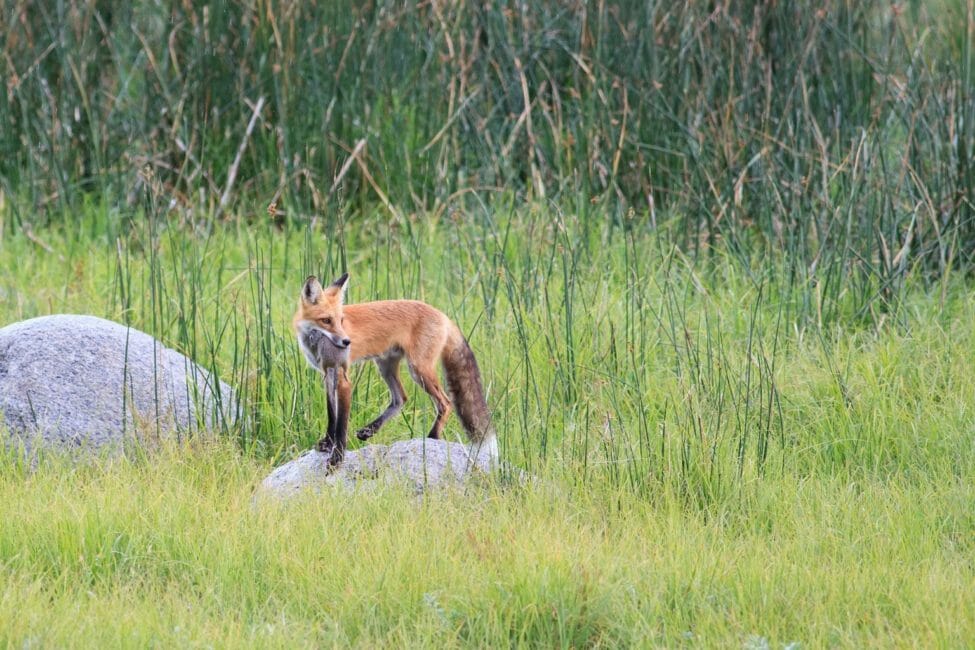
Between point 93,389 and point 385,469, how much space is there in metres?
1.36

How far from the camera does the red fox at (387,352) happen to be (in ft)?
13.8

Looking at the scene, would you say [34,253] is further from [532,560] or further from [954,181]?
[954,181]

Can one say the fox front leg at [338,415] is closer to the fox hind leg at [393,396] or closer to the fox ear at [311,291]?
the fox hind leg at [393,396]

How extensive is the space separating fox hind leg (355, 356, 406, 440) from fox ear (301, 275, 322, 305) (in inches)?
18.7

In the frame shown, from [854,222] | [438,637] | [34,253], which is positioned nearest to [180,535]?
[438,637]

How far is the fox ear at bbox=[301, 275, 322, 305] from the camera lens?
13.4 ft

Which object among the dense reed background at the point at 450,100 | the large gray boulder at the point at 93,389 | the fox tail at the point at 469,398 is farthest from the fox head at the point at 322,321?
the dense reed background at the point at 450,100

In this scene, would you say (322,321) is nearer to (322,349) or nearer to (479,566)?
(322,349)

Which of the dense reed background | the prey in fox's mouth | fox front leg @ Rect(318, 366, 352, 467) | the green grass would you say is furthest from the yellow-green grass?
the dense reed background

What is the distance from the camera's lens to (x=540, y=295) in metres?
5.99

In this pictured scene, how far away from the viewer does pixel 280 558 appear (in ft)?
12.8

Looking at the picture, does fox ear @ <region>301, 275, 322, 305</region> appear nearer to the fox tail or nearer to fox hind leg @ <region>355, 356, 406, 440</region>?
fox hind leg @ <region>355, 356, 406, 440</region>

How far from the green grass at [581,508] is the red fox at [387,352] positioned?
0.69 feet

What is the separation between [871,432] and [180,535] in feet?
8.84
